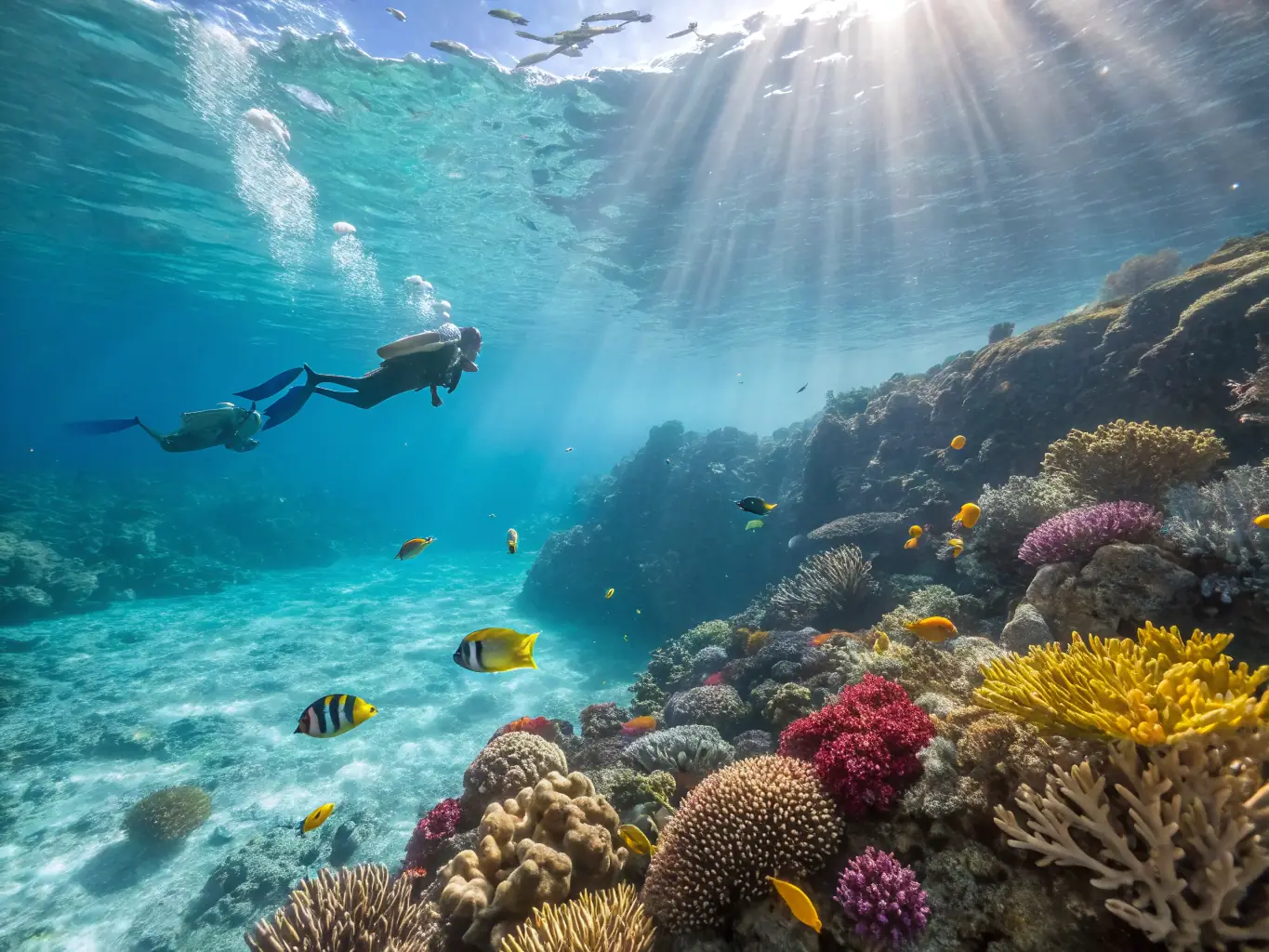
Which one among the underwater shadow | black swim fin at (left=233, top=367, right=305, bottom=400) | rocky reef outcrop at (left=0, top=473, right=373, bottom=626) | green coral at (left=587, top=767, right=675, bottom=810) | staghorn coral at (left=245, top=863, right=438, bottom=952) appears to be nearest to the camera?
staghorn coral at (left=245, top=863, right=438, bottom=952)

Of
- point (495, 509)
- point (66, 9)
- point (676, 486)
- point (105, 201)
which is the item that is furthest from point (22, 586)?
point (495, 509)

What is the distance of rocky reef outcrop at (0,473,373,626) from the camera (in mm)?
20781

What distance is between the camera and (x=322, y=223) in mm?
21719

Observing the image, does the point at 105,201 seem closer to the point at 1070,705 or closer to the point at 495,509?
the point at 1070,705

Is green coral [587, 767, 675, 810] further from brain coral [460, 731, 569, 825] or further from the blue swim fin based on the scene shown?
the blue swim fin

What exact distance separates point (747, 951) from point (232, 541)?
124ft

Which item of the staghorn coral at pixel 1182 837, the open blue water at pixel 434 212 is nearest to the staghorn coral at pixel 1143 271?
the open blue water at pixel 434 212

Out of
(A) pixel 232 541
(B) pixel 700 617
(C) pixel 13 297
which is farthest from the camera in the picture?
(C) pixel 13 297

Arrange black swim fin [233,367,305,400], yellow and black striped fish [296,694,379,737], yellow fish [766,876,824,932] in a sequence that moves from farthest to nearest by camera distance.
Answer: black swim fin [233,367,305,400] → yellow and black striped fish [296,694,379,737] → yellow fish [766,876,824,932]

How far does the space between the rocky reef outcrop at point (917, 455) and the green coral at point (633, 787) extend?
473 centimetres

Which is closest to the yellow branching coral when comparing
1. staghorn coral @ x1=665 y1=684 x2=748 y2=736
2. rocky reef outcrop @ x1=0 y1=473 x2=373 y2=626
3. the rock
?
the rock

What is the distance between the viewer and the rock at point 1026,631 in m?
4.55

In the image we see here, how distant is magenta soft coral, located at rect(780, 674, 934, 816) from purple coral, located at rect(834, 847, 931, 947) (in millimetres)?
462

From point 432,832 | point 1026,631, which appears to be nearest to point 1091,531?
point 1026,631
